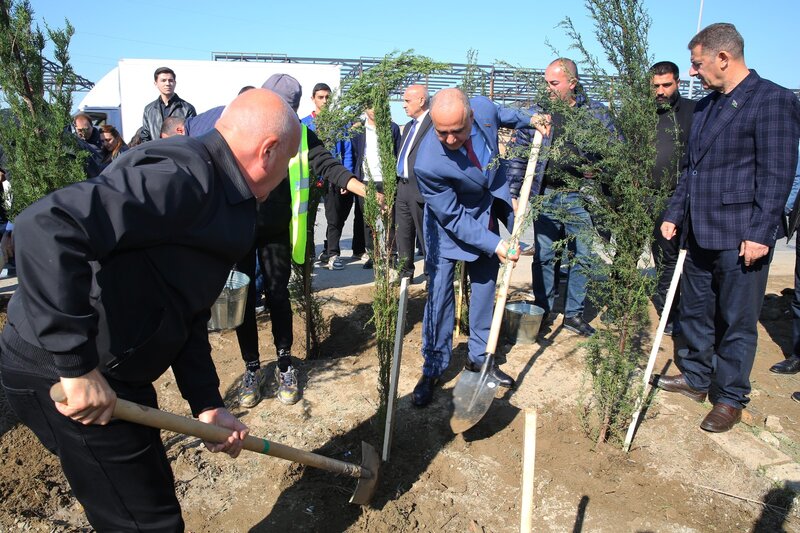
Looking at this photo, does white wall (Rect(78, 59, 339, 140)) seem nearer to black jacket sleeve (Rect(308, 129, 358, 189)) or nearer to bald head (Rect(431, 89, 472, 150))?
black jacket sleeve (Rect(308, 129, 358, 189))

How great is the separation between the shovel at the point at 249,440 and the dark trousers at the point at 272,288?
4.44 ft

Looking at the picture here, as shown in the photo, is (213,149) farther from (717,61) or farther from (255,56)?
(255,56)

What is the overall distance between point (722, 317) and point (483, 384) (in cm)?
170

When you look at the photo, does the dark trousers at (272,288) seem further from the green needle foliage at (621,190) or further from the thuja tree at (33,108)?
the green needle foliage at (621,190)

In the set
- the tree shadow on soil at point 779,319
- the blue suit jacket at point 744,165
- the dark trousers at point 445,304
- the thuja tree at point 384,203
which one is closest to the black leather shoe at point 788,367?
the tree shadow on soil at point 779,319

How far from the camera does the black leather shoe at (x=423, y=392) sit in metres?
3.85

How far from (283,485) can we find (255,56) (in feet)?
71.7

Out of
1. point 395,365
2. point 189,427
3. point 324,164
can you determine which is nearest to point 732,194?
point 395,365

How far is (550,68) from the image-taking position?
4.54 meters

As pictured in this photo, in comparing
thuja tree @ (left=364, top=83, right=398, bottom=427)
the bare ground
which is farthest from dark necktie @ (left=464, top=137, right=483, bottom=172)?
the bare ground

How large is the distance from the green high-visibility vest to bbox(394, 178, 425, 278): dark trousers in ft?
7.30

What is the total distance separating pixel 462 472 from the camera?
10.5 ft

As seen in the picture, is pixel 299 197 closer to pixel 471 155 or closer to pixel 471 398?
pixel 471 155

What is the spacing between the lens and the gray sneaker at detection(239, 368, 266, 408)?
3.83 metres
